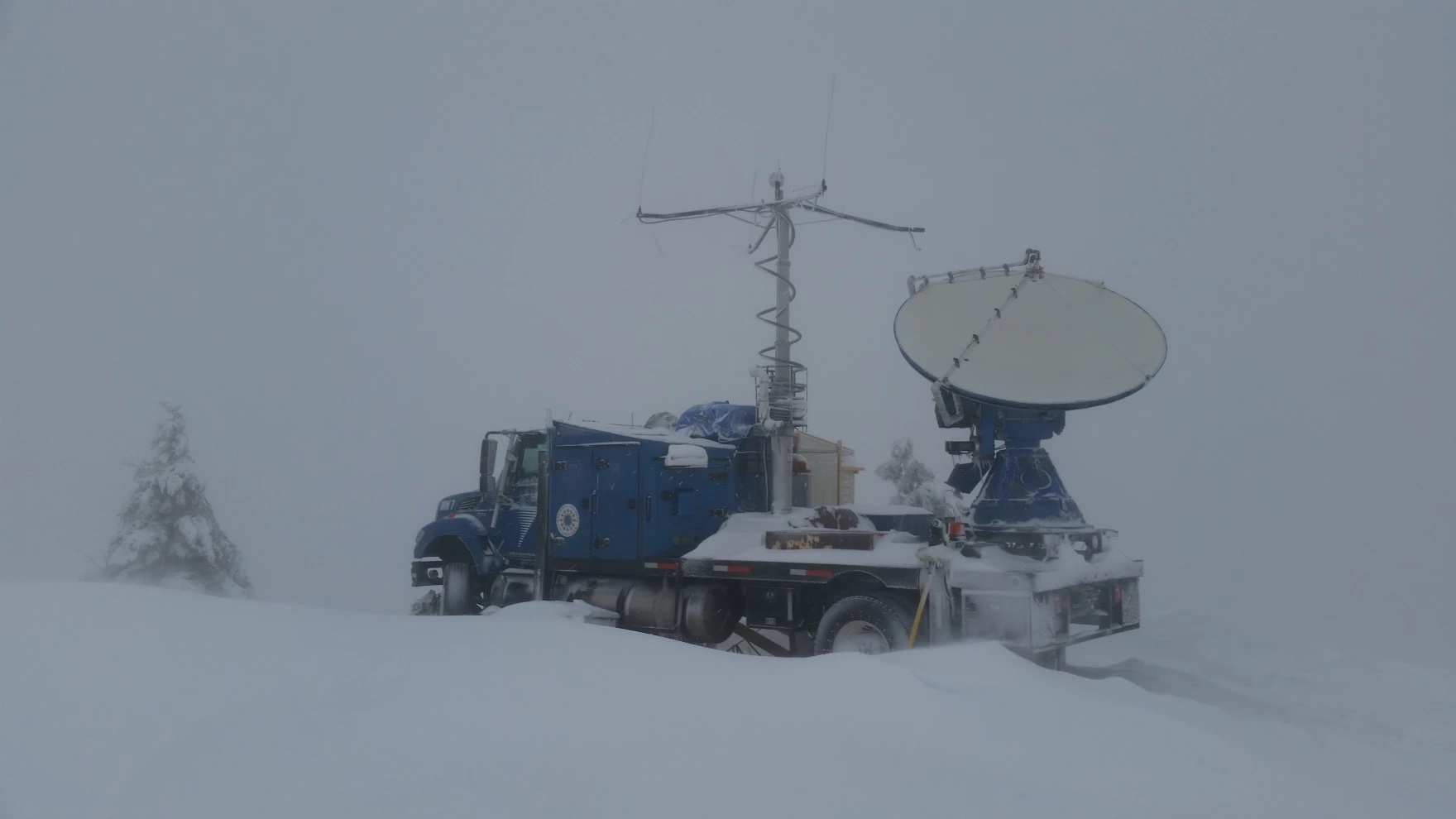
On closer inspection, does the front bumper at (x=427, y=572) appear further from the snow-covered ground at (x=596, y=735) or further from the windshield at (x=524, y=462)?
the snow-covered ground at (x=596, y=735)

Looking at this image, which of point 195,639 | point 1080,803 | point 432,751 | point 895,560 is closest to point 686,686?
point 432,751

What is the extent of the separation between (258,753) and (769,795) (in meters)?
2.02

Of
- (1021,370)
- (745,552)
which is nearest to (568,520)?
(745,552)

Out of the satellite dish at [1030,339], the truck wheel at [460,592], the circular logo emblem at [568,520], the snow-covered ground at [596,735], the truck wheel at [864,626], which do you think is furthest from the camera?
the truck wheel at [460,592]

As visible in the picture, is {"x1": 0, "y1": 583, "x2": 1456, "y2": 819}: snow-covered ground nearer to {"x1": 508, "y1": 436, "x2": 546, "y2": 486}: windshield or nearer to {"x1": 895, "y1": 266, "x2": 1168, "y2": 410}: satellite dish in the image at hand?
{"x1": 895, "y1": 266, "x2": 1168, "y2": 410}: satellite dish

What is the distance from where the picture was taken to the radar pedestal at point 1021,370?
8578 millimetres

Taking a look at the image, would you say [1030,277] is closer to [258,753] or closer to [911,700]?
[911,700]

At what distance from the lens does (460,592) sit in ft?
41.4

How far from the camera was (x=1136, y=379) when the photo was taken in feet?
28.5

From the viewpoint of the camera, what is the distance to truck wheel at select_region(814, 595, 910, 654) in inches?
328

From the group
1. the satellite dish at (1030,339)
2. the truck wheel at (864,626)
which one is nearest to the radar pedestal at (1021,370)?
the satellite dish at (1030,339)

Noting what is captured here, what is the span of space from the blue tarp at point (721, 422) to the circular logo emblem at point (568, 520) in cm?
186

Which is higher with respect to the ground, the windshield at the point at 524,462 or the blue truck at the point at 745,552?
the windshield at the point at 524,462

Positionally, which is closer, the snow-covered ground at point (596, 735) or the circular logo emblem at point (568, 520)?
the snow-covered ground at point (596, 735)
